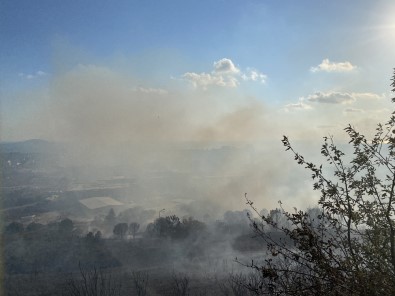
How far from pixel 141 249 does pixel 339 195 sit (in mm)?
88162

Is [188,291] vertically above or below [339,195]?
below

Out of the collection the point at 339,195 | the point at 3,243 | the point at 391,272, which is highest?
the point at 339,195

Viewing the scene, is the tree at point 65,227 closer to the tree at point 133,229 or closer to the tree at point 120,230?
the tree at point 120,230

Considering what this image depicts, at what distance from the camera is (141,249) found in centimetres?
9050

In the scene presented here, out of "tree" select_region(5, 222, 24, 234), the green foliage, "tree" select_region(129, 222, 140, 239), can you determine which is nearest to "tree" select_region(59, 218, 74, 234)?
"tree" select_region(5, 222, 24, 234)

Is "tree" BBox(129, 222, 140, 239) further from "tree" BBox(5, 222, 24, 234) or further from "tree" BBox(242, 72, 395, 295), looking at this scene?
"tree" BBox(242, 72, 395, 295)

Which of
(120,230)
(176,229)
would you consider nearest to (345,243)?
(176,229)

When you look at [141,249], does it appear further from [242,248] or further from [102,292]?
[102,292]

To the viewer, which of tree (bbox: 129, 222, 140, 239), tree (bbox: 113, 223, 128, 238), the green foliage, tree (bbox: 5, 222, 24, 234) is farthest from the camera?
tree (bbox: 129, 222, 140, 239)

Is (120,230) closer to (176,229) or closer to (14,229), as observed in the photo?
(176,229)

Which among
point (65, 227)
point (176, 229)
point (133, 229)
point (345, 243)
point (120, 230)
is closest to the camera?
point (345, 243)

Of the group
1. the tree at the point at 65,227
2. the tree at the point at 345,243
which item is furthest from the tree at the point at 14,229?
the tree at the point at 345,243

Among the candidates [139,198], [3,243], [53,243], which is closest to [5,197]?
[139,198]

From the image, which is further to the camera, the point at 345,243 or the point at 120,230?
the point at 120,230
